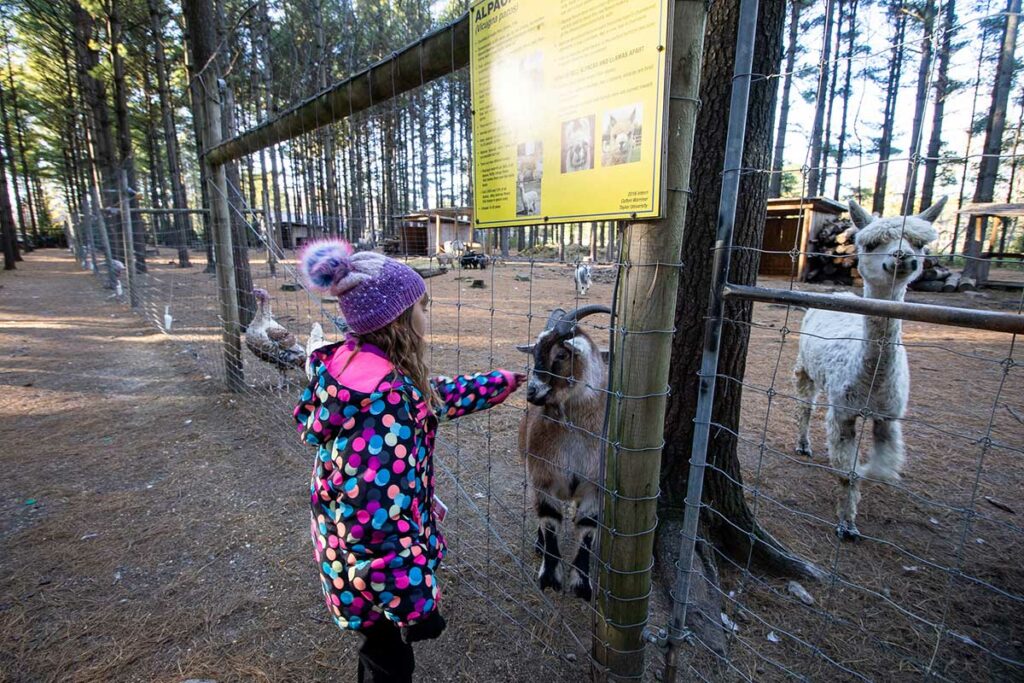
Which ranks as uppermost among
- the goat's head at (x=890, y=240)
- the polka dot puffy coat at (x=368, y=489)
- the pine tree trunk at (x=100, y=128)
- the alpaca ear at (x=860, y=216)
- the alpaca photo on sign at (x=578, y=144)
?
the pine tree trunk at (x=100, y=128)

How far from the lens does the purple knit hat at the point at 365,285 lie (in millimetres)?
1666

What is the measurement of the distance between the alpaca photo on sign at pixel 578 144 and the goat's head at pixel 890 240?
170cm

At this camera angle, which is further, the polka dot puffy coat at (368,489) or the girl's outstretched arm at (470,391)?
the girl's outstretched arm at (470,391)

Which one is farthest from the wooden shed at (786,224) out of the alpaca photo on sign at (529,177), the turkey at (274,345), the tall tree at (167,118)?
the tall tree at (167,118)

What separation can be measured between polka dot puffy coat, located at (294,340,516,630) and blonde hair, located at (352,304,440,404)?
35 millimetres

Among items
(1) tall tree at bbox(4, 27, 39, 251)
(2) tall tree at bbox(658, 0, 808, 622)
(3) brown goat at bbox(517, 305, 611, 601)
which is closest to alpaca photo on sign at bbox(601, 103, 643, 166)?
(2) tall tree at bbox(658, 0, 808, 622)

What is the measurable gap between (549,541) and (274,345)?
4.49 metres

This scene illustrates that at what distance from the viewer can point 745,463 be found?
13.0 ft

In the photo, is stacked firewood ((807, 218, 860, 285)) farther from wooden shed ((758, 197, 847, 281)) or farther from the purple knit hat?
the purple knit hat

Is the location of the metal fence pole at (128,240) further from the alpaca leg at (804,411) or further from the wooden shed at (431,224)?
the alpaca leg at (804,411)

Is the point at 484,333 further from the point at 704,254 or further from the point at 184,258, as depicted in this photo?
the point at 184,258

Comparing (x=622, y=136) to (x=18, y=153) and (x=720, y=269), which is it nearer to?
(x=720, y=269)

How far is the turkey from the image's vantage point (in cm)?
575

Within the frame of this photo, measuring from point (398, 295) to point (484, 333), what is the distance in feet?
27.0
